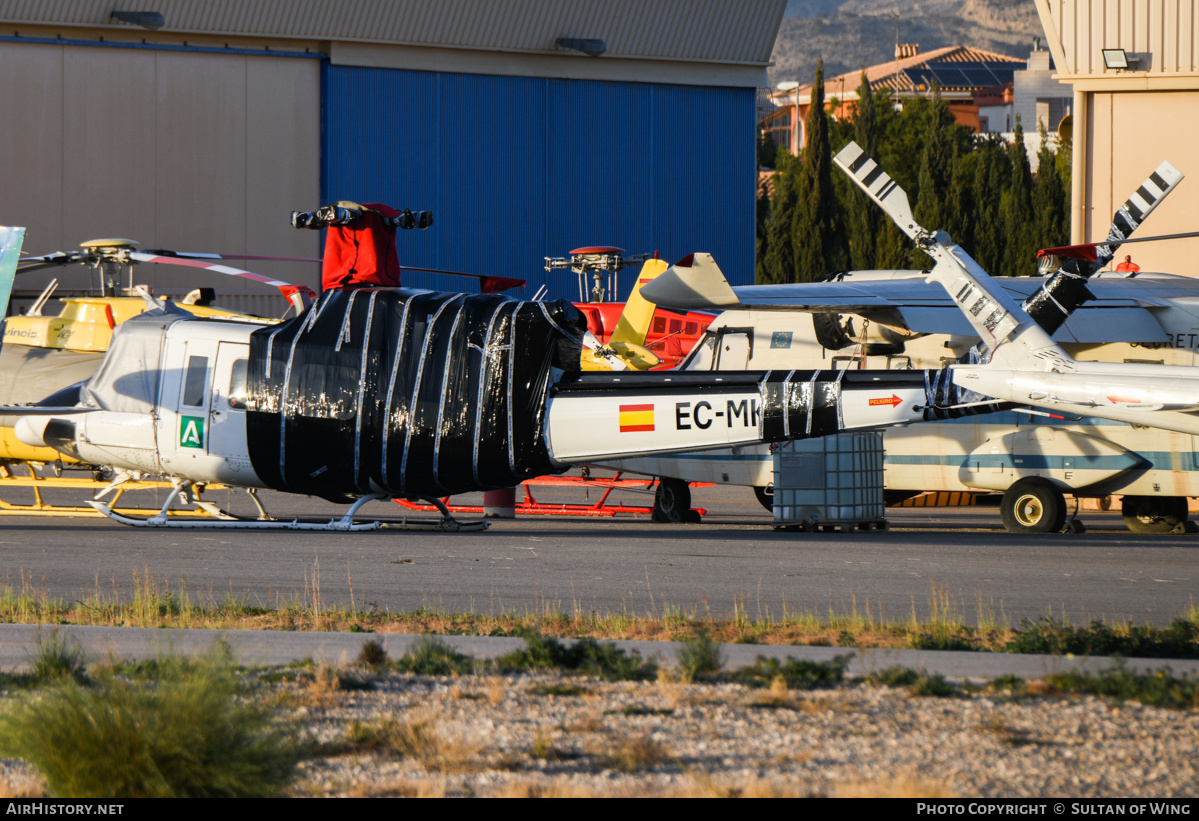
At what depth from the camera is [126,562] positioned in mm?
12797

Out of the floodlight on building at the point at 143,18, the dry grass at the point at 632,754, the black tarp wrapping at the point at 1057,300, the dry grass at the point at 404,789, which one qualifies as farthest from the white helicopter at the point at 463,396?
the floodlight on building at the point at 143,18

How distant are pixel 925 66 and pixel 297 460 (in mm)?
145175

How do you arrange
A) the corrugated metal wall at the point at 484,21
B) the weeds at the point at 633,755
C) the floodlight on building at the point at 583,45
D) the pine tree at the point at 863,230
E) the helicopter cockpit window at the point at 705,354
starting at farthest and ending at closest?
the pine tree at the point at 863,230, the floodlight on building at the point at 583,45, the corrugated metal wall at the point at 484,21, the helicopter cockpit window at the point at 705,354, the weeds at the point at 633,755

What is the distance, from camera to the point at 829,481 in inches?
672

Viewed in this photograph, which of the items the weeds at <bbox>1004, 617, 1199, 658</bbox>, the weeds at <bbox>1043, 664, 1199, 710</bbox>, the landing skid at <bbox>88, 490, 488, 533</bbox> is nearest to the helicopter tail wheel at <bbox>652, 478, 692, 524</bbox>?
the landing skid at <bbox>88, 490, 488, 533</bbox>

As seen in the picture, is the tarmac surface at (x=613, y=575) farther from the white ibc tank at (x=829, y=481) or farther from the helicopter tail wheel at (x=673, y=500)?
the helicopter tail wheel at (x=673, y=500)

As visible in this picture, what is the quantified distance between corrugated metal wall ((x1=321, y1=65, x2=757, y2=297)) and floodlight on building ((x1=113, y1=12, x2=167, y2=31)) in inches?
189

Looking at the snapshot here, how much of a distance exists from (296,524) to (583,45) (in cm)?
2772

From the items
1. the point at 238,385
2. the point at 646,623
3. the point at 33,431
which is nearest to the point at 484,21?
the point at 33,431

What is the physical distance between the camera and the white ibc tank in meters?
17.0

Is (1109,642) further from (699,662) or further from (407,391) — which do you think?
(407,391)

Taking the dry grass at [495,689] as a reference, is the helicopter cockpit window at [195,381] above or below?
above

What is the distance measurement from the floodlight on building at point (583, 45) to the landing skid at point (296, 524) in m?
26.9

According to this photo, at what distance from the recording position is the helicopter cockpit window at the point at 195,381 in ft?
51.1
